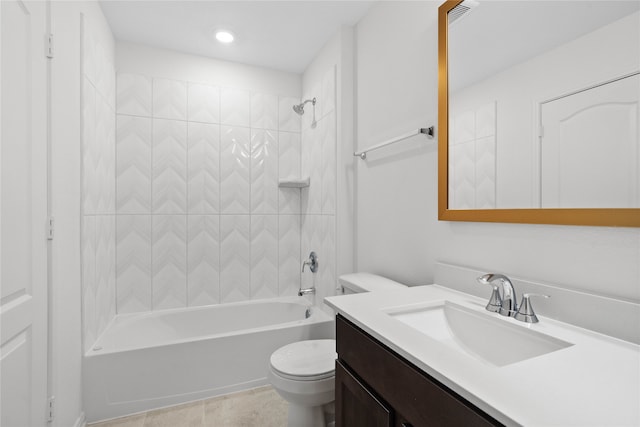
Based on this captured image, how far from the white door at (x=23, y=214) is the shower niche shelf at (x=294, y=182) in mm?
1641

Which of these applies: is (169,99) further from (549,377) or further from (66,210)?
(549,377)

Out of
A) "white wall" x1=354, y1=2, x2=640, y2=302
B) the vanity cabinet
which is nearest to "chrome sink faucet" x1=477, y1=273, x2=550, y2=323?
"white wall" x1=354, y1=2, x2=640, y2=302

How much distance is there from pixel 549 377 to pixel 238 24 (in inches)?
95.4

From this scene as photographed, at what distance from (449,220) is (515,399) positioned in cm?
89

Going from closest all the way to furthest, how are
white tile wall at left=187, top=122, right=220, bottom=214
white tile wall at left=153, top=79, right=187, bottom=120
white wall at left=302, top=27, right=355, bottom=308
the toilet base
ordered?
1. the toilet base
2. white wall at left=302, top=27, right=355, bottom=308
3. white tile wall at left=153, top=79, right=187, bottom=120
4. white tile wall at left=187, top=122, right=220, bottom=214

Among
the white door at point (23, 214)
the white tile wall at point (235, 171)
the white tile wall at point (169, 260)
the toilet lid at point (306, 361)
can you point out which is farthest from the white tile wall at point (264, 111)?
the toilet lid at point (306, 361)

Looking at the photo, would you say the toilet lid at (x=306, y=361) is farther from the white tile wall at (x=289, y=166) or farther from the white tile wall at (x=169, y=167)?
the white tile wall at (x=169, y=167)

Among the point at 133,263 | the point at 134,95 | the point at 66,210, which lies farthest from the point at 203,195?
the point at 66,210

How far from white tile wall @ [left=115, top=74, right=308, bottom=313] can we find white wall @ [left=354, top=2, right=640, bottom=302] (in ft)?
2.17

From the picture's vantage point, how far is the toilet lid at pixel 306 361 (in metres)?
1.44

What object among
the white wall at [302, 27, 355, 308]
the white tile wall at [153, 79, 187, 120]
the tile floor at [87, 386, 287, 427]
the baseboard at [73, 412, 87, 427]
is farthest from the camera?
the white tile wall at [153, 79, 187, 120]

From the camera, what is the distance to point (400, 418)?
79cm

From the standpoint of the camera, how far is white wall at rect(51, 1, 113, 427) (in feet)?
4.42

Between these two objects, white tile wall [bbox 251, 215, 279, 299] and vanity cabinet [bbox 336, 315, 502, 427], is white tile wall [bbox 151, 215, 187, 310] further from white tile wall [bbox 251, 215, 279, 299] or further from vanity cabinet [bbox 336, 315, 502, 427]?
vanity cabinet [bbox 336, 315, 502, 427]
